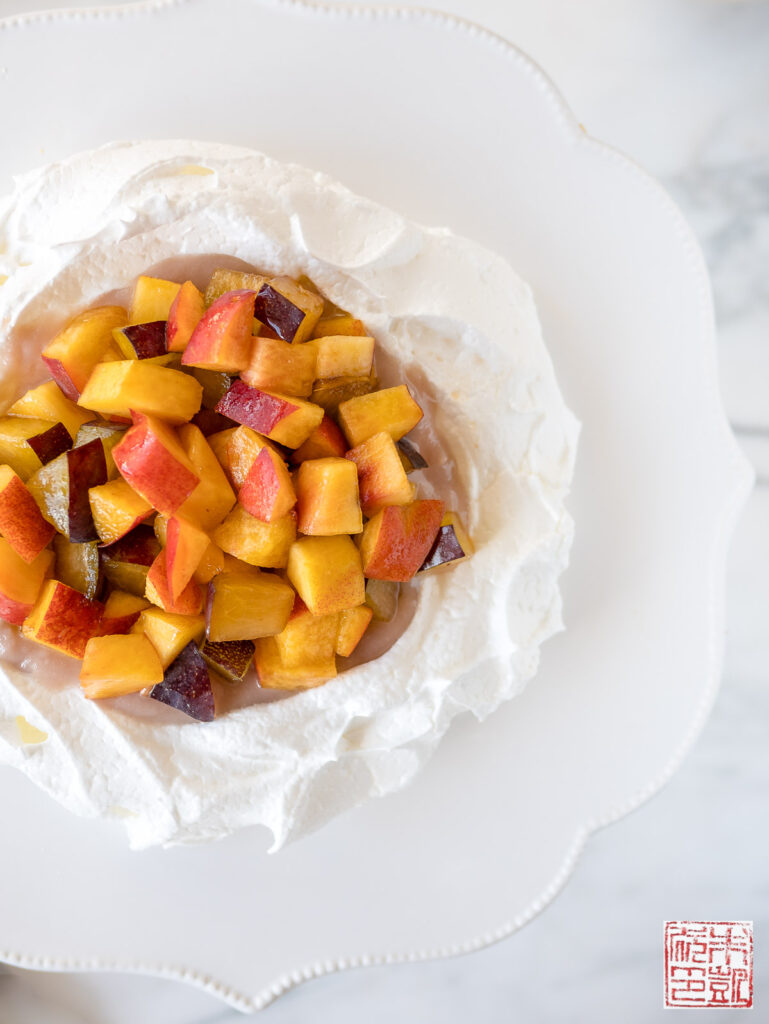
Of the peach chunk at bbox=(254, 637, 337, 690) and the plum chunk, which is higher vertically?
the plum chunk

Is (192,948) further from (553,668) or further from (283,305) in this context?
(283,305)

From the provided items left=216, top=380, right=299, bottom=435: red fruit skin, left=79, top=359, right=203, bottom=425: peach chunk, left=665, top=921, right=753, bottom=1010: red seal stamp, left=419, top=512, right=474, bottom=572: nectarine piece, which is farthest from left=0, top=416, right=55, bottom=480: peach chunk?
left=665, top=921, right=753, bottom=1010: red seal stamp

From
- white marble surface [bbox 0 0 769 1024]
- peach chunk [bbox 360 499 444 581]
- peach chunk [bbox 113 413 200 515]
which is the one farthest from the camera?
white marble surface [bbox 0 0 769 1024]

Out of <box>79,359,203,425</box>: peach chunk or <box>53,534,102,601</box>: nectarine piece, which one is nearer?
<box>79,359,203,425</box>: peach chunk

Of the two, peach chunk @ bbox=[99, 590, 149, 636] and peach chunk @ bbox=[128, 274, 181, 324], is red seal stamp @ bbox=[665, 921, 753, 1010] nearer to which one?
peach chunk @ bbox=[99, 590, 149, 636]

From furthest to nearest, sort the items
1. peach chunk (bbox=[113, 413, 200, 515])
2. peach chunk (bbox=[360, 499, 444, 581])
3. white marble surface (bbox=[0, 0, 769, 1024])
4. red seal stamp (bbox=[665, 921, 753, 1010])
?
red seal stamp (bbox=[665, 921, 753, 1010]) < white marble surface (bbox=[0, 0, 769, 1024]) < peach chunk (bbox=[360, 499, 444, 581]) < peach chunk (bbox=[113, 413, 200, 515])

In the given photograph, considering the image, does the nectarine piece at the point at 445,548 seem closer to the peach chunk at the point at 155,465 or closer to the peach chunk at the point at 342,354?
the peach chunk at the point at 342,354

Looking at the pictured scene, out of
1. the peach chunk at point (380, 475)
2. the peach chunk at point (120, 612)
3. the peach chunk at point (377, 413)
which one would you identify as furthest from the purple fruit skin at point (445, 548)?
the peach chunk at point (120, 612)
